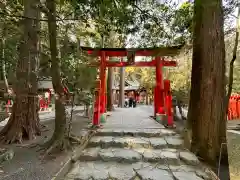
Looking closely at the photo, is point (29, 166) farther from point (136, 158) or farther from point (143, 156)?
point (143, 156)

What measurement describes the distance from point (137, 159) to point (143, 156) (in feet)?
0.63

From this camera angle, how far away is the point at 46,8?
5.32 meters

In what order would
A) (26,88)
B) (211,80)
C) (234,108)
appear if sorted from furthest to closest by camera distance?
(234,108) → (26,88) → (211,80)

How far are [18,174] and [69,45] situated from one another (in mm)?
3910

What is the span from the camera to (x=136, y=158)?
5012mm

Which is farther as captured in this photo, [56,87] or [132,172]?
[56,87]

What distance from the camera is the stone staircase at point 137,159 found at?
434 cm

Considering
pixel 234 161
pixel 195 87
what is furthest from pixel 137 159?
pixel 195 87

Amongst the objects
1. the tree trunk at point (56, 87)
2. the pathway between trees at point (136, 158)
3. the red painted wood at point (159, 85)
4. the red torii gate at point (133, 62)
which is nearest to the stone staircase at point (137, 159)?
the pathway between trees at point (136, 158)

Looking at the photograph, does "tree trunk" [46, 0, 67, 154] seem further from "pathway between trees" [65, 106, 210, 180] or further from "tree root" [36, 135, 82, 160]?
"pathway between trees" [65, 106, 210, 180]

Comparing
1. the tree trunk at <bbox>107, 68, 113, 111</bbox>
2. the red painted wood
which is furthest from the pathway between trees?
the tree trunk at <bbox>107, 68, 113, 111</bbox>

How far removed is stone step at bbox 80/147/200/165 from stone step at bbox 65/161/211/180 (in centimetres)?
13

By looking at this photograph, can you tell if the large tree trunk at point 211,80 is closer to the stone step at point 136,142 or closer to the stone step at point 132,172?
the stone step at point 132,172

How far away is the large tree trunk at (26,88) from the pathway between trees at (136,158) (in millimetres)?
2181
